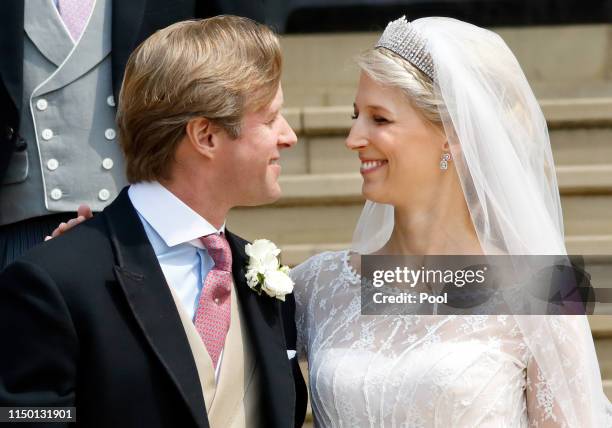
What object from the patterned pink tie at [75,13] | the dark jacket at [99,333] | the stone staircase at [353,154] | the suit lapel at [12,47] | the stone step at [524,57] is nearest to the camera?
the dark jacket at [99,333]

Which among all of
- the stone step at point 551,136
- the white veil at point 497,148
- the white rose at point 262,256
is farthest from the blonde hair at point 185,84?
the stone step at point 551,136

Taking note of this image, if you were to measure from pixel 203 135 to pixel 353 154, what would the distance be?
263 centimetres

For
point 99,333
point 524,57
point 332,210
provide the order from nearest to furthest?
1. point 99,333
2. point 332,210
3. point 524,57

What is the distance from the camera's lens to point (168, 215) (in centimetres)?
257

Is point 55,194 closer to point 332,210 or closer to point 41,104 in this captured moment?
point 41,104

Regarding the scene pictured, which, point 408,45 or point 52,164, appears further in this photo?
point 408,45

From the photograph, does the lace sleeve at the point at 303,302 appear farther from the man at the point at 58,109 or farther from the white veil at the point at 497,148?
the man at the point at 58,109

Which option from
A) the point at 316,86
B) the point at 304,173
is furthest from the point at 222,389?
the point at 316,86

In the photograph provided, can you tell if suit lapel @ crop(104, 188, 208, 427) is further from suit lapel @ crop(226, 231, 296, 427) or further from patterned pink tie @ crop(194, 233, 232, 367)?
suit lapel @ crop(226, 231, 296, 427)

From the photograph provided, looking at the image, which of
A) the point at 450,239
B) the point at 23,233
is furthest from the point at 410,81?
the point at 23,233

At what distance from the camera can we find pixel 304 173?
5.22 meters

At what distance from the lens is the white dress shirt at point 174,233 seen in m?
2.57

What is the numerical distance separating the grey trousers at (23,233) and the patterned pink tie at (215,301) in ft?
1.74

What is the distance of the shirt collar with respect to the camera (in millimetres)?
2566
